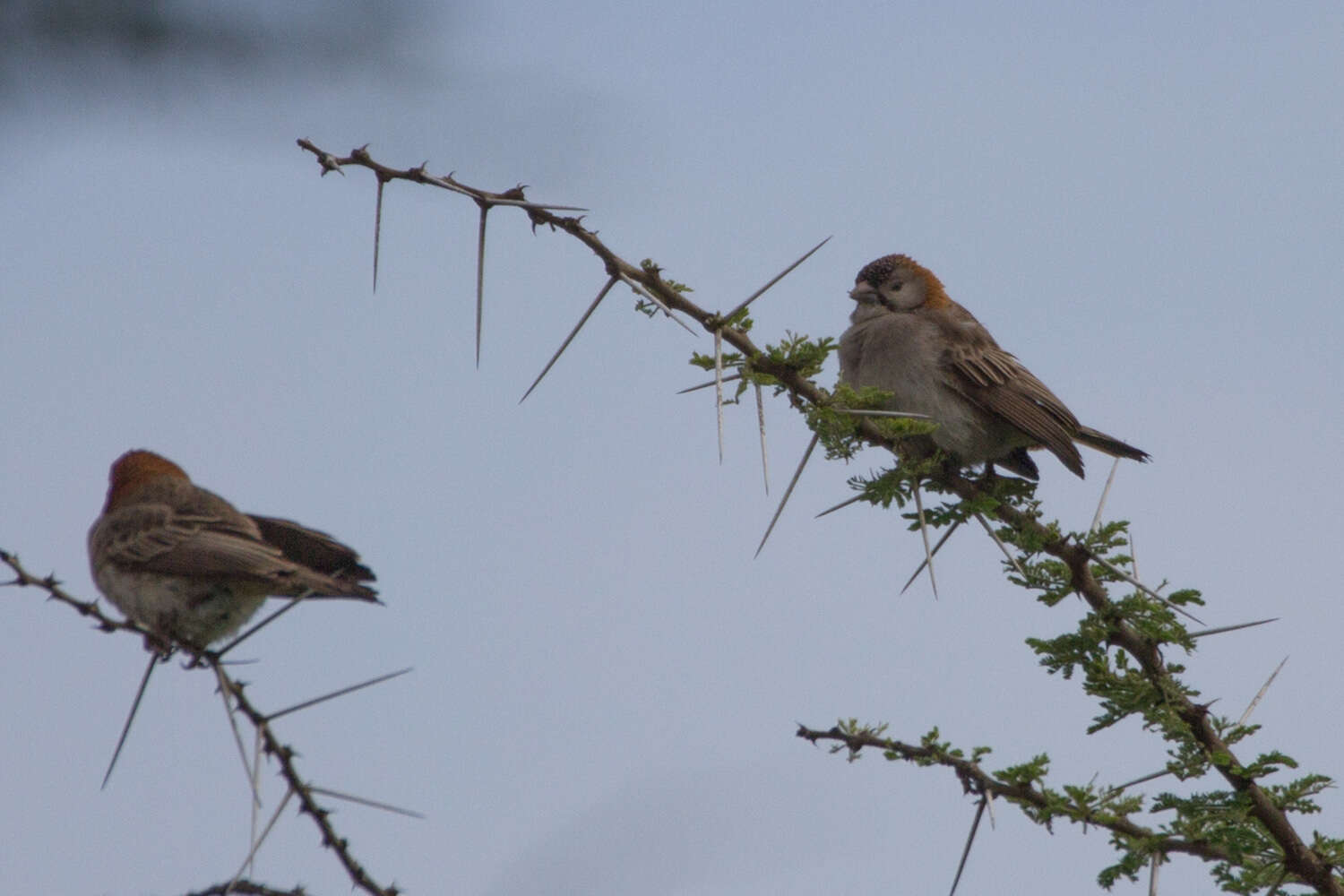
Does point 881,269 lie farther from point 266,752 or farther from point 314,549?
point 266,752

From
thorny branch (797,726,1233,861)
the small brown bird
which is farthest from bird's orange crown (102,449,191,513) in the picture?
thorny branch (797,726,1233,861)

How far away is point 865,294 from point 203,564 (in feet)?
15.9

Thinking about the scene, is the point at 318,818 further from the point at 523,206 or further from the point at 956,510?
the point at 956,510

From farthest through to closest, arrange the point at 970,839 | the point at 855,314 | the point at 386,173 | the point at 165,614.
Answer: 1. the point at 855,314
2. the point at 165,614
3. the point at 386,173
4. the point at 970,839

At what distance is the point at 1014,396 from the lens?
7430 mm

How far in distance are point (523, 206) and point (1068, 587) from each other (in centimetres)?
221

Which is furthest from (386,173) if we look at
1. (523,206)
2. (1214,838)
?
(1214,838)

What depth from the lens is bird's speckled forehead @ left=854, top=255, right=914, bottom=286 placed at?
29.2ft

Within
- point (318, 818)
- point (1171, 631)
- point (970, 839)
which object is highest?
point (1171, 631)

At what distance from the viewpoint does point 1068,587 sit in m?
4.60

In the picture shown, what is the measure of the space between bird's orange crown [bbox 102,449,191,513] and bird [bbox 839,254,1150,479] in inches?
137

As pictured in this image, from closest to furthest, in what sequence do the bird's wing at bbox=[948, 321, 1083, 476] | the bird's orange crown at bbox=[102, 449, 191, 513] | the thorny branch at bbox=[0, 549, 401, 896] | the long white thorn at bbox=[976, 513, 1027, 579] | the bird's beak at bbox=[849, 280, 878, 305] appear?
the thorny branch at bbox=[0, 549, 401, 896], the long white thorn at bbox=[976, 513, 1027, 579], the bird's orange crown at bbox=[102, 449, 191, 513], the bird's wing at bbox=[948, 321, 1083, 476], the bird's beak at bbox=[849, 280, 878, 305]

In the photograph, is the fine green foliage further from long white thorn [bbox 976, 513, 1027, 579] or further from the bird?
the bird

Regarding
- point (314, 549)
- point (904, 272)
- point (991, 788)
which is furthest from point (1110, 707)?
point (904, 272)
